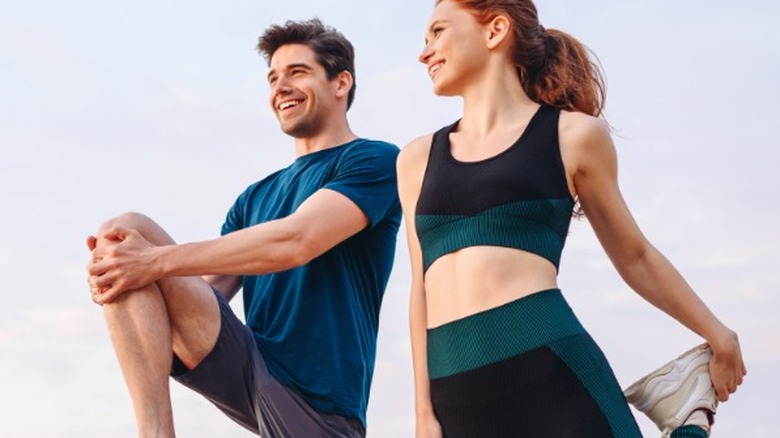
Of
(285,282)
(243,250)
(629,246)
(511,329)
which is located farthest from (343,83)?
(511,329)

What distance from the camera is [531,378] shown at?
12.0ft

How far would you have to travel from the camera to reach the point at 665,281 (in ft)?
12.8

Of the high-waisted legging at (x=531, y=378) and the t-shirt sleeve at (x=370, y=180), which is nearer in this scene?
the high-waisted legging at (x=531, y=378)

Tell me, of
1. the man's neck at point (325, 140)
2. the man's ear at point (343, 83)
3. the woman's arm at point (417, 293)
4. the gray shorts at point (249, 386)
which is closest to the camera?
the woman's arm at point (417, 293)

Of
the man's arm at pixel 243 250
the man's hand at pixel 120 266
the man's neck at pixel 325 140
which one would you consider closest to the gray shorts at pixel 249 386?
the man's arm at pixel 243 250

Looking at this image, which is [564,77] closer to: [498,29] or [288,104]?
[498,29]

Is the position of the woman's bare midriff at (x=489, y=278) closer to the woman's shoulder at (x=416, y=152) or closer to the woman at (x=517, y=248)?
the woman at (x=517, y=248)

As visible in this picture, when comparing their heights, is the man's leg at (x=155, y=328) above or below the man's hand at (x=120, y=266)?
below

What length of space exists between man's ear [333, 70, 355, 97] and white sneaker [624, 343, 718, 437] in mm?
2324

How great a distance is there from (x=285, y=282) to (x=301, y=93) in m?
0.92

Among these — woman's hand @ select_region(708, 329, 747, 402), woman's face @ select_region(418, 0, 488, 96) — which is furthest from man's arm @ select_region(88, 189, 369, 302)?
woman's hand @ select_region(708, 329, 747, 402)

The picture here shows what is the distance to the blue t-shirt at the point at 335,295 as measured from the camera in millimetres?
5102

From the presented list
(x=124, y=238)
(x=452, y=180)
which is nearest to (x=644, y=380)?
(x=452, y=180)

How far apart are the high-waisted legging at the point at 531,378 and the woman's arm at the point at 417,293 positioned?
98 mm
